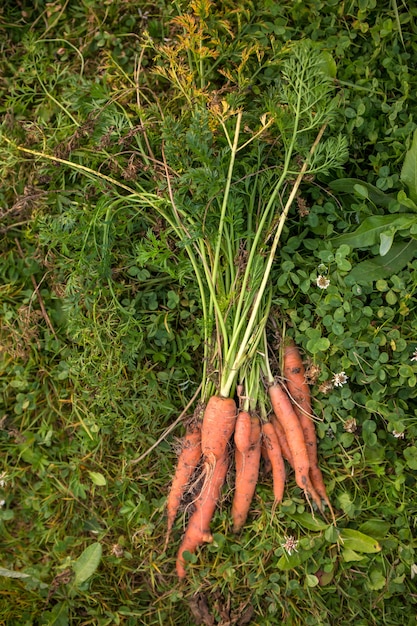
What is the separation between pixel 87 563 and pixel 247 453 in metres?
0.80

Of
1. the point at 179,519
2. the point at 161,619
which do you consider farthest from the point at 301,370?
the point at 161,619

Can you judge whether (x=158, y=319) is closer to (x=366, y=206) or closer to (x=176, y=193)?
(x=176, y=193)

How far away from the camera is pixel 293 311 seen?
6.79 ft

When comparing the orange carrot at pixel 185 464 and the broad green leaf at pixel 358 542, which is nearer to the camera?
the broad green leaf at pixel 358 542

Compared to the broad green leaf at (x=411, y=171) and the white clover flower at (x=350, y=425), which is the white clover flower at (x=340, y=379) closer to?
the white clover flower at (x=350, y=425)

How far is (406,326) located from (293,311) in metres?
0.42

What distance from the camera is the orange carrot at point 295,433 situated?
2.03 meters

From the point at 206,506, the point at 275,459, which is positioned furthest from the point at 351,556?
the point at 206,506

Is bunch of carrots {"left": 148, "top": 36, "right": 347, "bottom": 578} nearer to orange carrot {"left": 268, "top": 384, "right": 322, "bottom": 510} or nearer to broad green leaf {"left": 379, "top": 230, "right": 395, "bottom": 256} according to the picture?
orange carrot {"left": 268, "top": 384, "right": 322, "bottom": 510}

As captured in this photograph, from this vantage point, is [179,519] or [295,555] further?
[179,519]

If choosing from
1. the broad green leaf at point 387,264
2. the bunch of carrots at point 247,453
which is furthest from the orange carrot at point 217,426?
the broad green leaf at point 387,264

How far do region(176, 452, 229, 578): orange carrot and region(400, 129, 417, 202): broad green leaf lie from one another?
1.19m

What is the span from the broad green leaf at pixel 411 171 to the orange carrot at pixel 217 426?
1.00 meters

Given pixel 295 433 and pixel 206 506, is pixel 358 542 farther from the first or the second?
pixel 206 506
